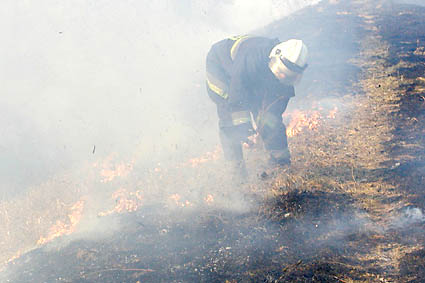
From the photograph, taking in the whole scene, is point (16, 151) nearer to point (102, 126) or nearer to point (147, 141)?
point (102, 126)

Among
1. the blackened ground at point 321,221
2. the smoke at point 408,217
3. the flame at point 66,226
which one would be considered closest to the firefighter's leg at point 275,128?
the blackened ground at point 321,221

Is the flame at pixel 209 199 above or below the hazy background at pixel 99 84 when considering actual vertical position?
below

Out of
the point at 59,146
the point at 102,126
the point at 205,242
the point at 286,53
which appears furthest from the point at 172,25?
the point at 205,242

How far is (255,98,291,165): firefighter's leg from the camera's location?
4.65m

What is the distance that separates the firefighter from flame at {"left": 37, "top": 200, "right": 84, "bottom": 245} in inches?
145

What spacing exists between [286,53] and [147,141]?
5281 mm

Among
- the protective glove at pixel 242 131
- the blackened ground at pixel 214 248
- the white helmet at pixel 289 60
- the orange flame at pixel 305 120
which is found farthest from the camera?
the orange flame at pixel 305 120

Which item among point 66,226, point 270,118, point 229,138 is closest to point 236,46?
point 270,118

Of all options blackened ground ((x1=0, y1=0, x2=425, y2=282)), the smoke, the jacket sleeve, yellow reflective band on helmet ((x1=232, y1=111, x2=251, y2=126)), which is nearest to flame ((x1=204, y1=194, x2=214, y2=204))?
blackened ground ((x1=0, y1=0, x2=425, y2=282))

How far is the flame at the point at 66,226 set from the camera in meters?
6.05

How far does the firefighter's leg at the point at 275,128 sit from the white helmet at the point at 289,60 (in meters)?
0.36

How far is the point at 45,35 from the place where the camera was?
1231 centimetres

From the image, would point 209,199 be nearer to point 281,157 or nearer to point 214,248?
point 281,157

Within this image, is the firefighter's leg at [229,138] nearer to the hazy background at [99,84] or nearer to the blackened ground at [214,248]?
the blackened ground at [214,248]
